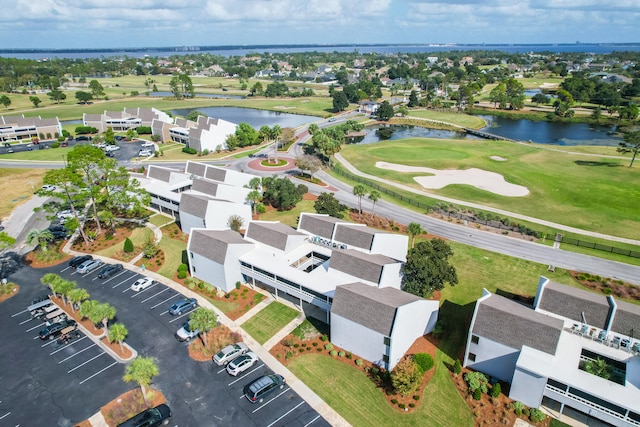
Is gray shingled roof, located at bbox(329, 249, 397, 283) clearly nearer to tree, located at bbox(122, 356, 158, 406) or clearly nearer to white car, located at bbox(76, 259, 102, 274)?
tree, located at bbox(122, 356, 158, 406)

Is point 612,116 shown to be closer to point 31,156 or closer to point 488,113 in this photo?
point 488,113

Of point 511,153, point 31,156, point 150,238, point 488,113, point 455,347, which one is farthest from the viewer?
point 488,113

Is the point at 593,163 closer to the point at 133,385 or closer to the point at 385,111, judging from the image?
the point at 385,111

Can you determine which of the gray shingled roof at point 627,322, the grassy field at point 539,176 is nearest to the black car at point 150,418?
the gray shingled roof at point 627,322

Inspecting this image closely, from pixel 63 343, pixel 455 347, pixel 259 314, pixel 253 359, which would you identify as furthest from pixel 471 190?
pixel 63 343

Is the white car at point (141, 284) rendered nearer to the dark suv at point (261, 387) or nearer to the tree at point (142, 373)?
the tree at point (142, 373)

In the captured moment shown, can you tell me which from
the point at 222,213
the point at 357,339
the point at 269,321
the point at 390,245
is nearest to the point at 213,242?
the point at 222,213
